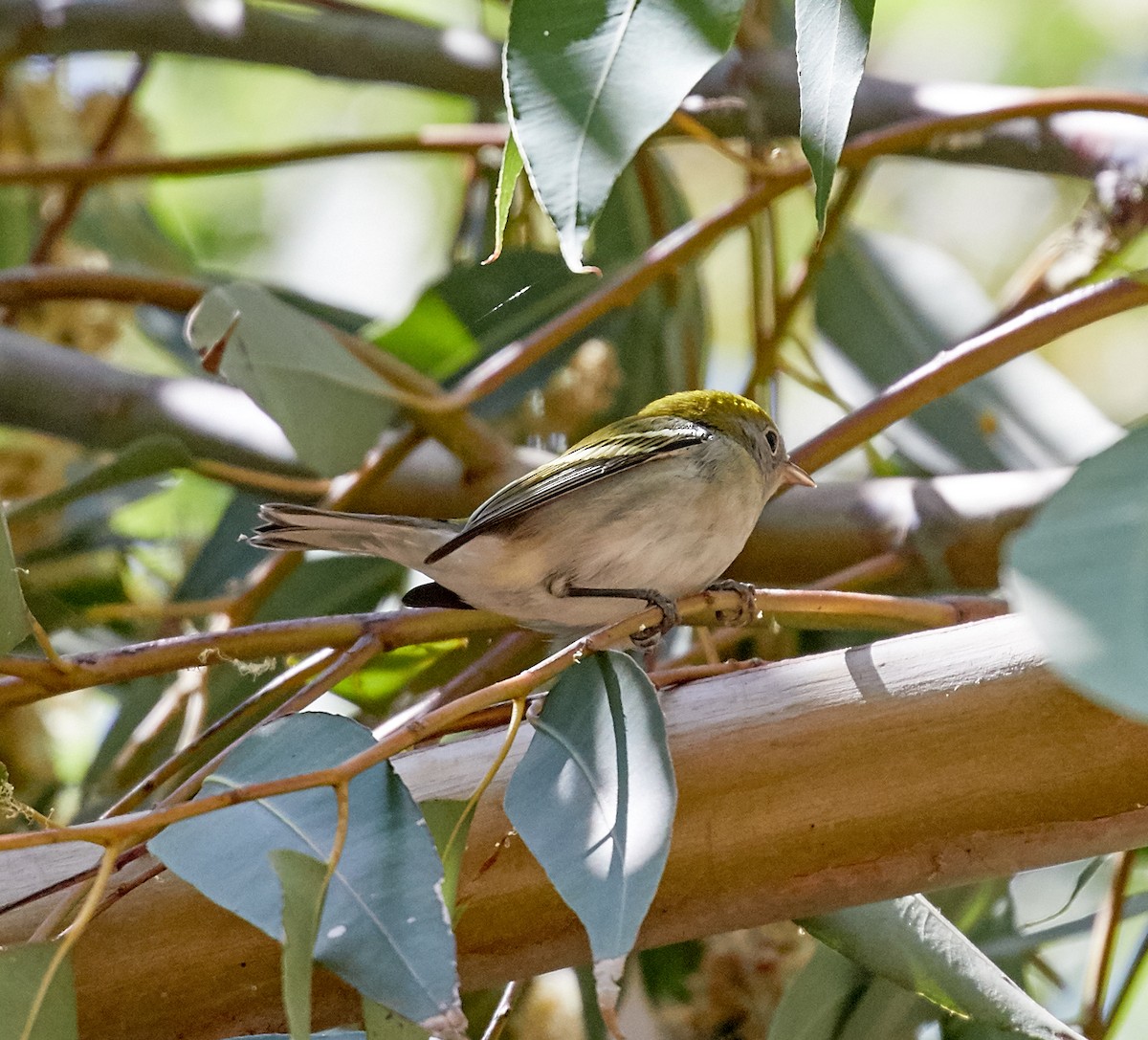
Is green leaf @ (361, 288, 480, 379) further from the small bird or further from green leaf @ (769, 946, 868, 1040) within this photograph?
green leaf @ (769, 946, 868, 1040)

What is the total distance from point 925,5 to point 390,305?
5.76 feet

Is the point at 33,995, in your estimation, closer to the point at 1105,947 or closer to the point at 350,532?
the point at 350,532

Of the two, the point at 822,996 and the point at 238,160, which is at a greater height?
the point at 238,160

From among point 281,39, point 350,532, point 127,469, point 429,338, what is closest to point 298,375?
point 350,532

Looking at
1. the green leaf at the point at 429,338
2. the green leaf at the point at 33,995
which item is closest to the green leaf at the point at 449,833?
the green leaf at the point at 33,995

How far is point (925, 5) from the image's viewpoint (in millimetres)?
3719

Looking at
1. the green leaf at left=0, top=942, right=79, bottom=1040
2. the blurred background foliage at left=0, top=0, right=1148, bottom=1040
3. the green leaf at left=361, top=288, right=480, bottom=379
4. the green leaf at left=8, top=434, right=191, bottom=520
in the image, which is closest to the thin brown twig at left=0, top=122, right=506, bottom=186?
the blurred background foliage at left=0, top=0, right=1148, bottom=1040

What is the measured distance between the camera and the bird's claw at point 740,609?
1.17 m

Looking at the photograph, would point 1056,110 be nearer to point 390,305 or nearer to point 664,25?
point 664,25

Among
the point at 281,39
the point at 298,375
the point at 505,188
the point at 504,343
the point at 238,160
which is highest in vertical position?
the point at 281,39

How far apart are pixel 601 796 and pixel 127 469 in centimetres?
94

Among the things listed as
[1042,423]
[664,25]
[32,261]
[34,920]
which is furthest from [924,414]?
[32,261]

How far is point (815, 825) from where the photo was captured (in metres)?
0.95

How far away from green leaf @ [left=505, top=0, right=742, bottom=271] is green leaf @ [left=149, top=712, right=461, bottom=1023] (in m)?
0.39
